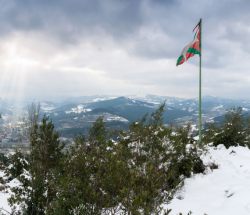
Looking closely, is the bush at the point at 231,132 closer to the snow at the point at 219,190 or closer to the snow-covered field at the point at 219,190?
the snow-covered field at the point at 219,190

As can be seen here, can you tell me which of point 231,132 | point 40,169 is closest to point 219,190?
point 40,169

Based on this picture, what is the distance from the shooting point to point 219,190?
21812 mm

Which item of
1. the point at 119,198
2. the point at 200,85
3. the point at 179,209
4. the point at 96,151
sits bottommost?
the point at 179,209

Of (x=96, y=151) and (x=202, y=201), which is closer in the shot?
(x=96, y=151)

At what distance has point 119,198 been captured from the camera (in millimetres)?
10570

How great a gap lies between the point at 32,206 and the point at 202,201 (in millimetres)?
10416

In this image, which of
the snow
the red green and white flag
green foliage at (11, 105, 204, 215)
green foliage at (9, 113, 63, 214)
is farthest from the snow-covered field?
the red green and white flag

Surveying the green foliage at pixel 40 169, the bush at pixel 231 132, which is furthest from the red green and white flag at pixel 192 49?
the green foliage at pixel 40 169

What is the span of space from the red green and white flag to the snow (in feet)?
28.9

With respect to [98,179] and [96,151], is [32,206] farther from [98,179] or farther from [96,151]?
[98,179]

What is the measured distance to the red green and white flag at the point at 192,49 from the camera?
29.8 meters

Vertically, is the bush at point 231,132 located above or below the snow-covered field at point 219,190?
above

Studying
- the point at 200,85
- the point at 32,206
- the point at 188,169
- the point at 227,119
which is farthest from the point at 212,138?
the point at 32,206

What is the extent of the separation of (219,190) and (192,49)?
13.6m
